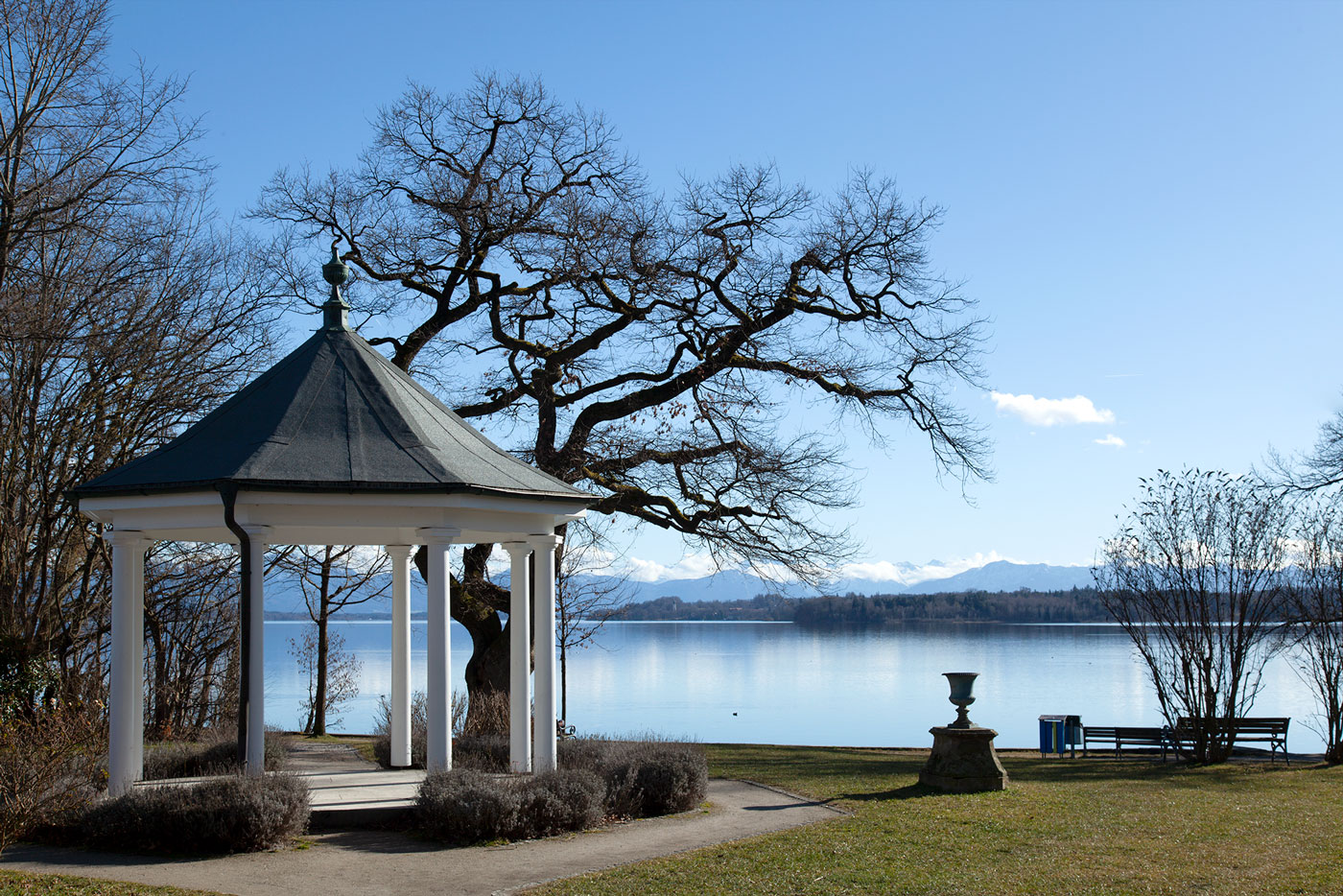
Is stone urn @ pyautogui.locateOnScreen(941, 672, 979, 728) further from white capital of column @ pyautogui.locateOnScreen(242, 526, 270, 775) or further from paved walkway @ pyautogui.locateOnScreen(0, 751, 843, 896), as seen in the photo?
white capital of column @ pyautogui.locateOnScreen(242, 526, 270, 775)

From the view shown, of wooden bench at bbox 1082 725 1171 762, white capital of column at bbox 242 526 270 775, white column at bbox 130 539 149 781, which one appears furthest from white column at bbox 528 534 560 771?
wooden bench at bbox 1082 725 1171 762

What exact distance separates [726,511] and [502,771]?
9.01 meters

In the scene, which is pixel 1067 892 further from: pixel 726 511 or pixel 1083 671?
pixel 1083 671

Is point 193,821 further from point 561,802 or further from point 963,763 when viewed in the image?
point 963,763

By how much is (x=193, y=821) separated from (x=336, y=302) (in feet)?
21.7

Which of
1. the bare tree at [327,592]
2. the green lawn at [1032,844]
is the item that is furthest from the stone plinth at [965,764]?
the bare tree at [327,592]

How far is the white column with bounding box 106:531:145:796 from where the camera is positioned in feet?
38.9

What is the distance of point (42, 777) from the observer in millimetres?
10102

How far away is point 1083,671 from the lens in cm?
6750

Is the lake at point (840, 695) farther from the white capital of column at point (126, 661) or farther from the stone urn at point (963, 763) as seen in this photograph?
the white capital of column at point (126, 661)

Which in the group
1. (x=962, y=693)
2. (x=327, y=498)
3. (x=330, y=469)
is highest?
(x=330, y=469)

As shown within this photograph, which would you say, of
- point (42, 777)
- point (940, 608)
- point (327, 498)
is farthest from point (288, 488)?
point (940, 608)

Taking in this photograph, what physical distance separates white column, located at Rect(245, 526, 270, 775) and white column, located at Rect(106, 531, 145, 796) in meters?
1.61

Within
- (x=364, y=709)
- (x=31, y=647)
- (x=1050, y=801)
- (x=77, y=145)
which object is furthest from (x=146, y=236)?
(x=364, y=709)
